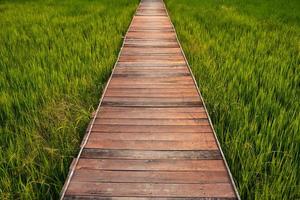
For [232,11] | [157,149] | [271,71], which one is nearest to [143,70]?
[271,71]

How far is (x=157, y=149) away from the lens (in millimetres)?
2449

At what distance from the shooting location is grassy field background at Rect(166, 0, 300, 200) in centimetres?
220

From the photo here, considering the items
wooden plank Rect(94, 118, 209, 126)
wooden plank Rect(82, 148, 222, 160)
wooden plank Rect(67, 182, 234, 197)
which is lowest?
wooden plank Rect(67, 182, 234, 197)

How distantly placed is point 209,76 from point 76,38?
290cm

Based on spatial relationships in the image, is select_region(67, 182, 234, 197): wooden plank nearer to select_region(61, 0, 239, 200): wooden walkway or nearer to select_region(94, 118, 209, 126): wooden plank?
select_region(61, 0, 239, 200): wooden walkway

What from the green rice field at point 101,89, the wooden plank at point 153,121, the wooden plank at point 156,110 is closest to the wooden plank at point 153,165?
the green rice field at point 101,89

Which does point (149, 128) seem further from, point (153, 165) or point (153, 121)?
point (153, 165)

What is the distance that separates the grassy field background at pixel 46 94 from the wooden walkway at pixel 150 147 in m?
0.17

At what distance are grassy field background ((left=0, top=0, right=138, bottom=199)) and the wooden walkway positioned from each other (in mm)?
175

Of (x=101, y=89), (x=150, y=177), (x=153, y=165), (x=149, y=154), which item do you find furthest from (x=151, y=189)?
(x=101, y=89)

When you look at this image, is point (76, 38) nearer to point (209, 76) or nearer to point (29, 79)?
point (29, 79)

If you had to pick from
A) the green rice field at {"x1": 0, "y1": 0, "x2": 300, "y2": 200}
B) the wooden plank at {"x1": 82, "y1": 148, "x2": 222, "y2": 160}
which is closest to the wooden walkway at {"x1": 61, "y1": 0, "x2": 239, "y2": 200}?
the wooden plank at {"x1": 82, "y1": 148, "x2": 222, "y2": 160}

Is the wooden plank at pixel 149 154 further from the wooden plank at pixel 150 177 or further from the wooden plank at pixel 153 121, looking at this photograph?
the wooden plank at pixel 153 121

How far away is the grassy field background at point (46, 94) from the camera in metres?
2.22
